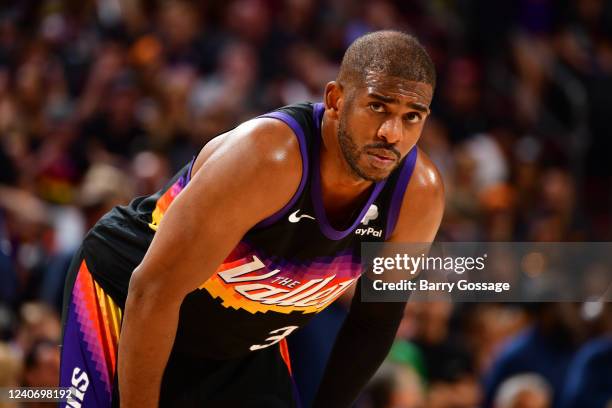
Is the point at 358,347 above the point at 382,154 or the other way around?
the other way around

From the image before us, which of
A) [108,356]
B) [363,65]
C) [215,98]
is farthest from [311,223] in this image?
[215,98]

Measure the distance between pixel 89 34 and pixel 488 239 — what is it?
11.5 ft

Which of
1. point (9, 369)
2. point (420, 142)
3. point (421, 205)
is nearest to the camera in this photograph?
point (421, 205)

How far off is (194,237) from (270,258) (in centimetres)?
38

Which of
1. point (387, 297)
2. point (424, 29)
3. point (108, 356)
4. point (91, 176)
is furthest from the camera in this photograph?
Answer: point (424, 29)

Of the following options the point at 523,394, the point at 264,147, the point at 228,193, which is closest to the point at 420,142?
the point at 523,394

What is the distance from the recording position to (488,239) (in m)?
6.69

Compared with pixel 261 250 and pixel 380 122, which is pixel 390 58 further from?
pixel 261 250

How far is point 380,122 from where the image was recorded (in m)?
2.69

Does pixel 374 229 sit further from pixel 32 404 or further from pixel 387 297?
pixel 32 404

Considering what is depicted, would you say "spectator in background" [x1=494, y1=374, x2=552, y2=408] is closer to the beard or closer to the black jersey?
the black jersey

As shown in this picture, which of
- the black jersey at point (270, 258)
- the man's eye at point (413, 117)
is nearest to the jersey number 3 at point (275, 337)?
the black jersey at point (270, 258)

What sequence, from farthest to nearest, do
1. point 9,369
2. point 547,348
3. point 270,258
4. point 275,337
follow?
1. point 547,348
2. point 9,369
3. point 275,337
4. point 270,258

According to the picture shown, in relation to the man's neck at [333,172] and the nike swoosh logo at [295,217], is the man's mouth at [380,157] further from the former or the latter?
the nike swoosh logo at [295,217]
